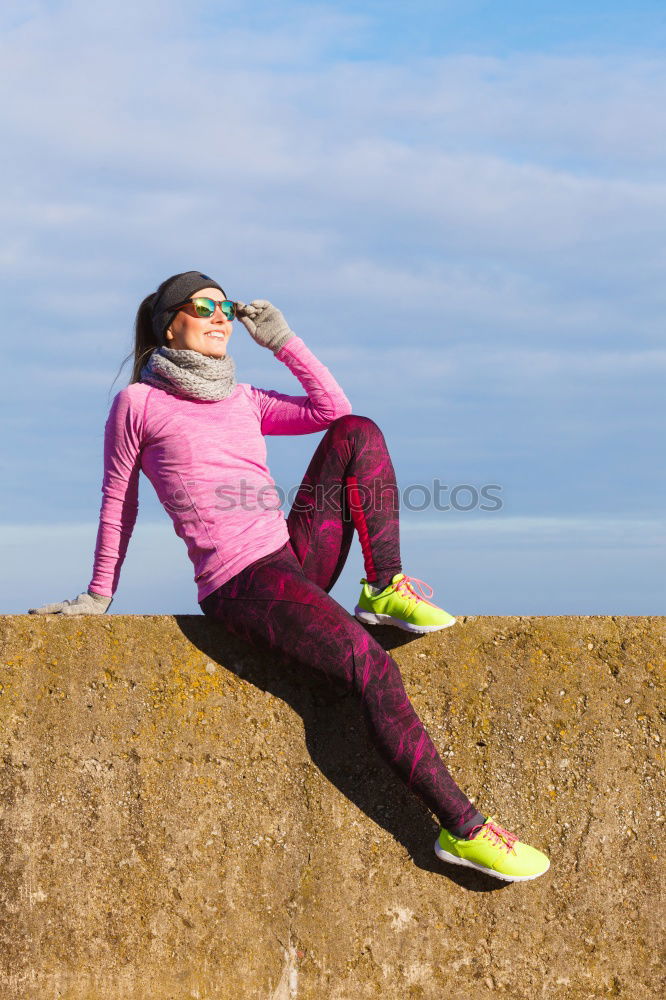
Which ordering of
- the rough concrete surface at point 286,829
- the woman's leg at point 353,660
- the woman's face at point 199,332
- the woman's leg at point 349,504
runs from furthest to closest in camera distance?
1. the woman's face at point 199,332
2. the woman's leg at point 349,504
3. the rough concrete surface at point 286,829
4. the woman's leg at point 353,660

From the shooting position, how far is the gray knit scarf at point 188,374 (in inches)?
158

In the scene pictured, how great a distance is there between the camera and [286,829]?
154 inches

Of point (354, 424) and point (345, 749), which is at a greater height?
point (354, 424)

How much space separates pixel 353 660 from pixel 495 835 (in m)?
0.86

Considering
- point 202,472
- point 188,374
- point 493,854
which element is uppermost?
point 188,374

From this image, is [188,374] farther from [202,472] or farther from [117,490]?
[117,490]

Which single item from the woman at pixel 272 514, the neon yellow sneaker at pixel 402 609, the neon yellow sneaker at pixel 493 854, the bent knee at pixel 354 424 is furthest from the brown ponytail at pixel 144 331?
the neon yellow sneaker at pixel 493 854

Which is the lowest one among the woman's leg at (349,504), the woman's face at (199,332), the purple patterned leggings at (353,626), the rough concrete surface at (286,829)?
the rough concrete surface at (286,829)

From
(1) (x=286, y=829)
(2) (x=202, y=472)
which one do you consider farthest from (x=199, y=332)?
(1) (x=286, y=829)

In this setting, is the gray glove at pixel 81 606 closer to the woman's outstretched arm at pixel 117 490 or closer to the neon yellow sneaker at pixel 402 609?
the woman's outstretched arm at pixel 117 490

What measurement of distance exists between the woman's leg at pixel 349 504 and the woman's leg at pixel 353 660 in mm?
270

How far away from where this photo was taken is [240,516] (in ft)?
12.8

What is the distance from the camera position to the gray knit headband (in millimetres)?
4207

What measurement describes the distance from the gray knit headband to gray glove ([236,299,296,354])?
0.50 ft
